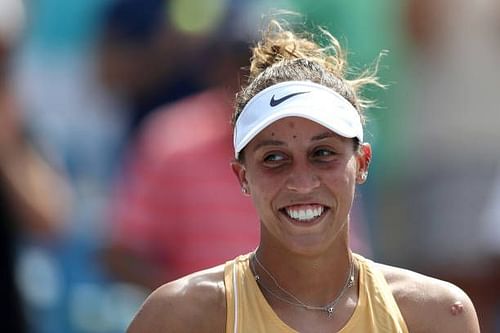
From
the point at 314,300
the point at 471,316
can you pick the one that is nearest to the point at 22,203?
the point at 314,300

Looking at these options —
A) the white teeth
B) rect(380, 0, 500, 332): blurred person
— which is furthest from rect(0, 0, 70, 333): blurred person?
A: rect(380, 0, 500, 332): blurred person

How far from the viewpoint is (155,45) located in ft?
23.1

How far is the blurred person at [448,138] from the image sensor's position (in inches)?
282

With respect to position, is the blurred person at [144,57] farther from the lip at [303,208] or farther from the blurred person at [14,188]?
the lip at [303,208]

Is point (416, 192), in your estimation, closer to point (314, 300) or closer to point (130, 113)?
point (130, 113)

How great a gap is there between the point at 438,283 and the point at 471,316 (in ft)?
0.54

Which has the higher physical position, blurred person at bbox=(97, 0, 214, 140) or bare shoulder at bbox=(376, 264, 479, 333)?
blurred person at bbox=(97, 0, 214, 140)

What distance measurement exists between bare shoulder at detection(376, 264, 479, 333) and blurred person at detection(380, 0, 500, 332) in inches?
91.4

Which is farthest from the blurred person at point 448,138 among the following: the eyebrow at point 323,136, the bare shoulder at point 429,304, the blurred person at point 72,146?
the eyebrow at point 323,136

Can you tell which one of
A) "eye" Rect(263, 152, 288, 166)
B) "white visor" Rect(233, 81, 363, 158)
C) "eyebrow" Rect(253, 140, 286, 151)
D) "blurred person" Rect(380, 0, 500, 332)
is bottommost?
"eye" Rect(263, 152, 288, 166)

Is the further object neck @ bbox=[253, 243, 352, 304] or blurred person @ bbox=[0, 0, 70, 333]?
blurred person @ bbox=[0, 0, 70, 333]

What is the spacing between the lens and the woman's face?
14.6 feet

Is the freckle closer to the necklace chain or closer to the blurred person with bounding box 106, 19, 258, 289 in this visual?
the necklace chain

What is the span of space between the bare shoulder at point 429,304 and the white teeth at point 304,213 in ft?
1.36
